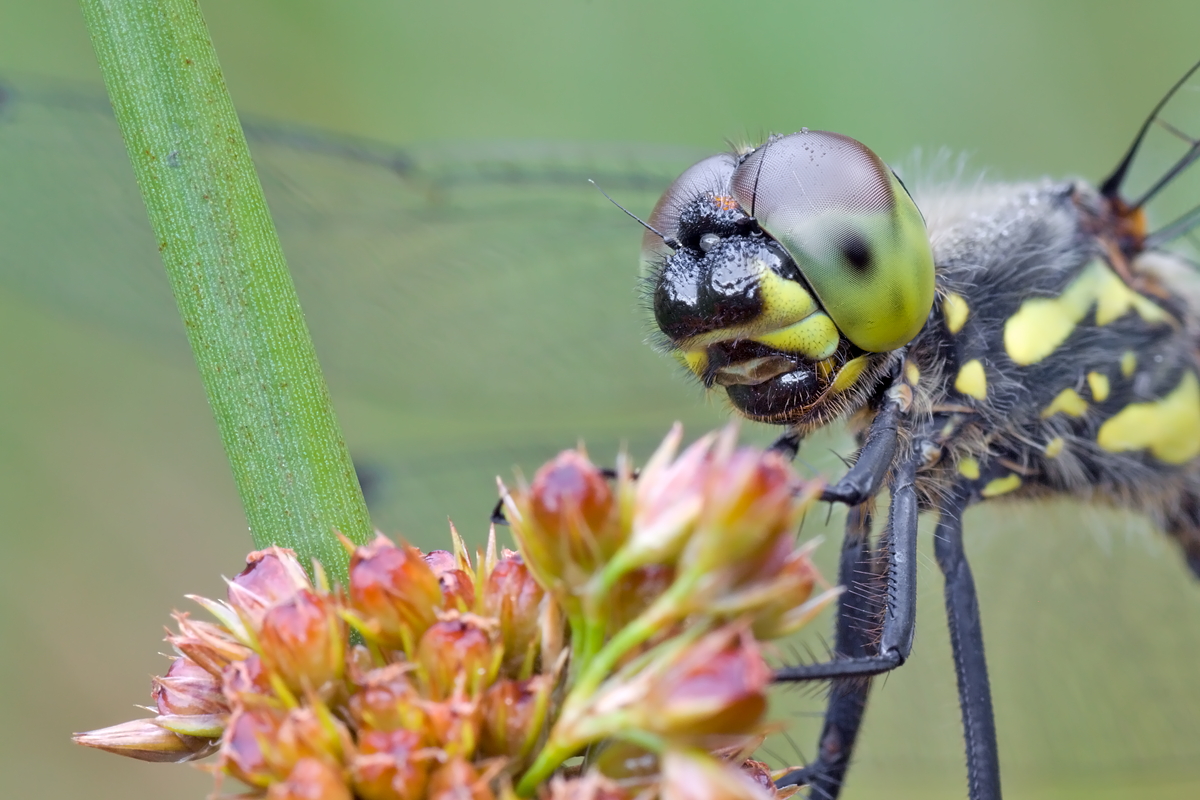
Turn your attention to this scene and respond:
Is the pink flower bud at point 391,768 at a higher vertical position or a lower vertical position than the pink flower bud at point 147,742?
lower

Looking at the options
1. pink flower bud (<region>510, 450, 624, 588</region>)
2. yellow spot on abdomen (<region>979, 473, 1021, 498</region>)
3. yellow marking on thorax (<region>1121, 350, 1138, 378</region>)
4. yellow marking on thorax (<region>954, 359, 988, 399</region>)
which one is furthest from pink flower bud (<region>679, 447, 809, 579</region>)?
yellow marking on thorax (<region>1121, 350, 1138, 378</region>)

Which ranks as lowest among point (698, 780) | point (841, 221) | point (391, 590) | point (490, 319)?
point (698, 780)

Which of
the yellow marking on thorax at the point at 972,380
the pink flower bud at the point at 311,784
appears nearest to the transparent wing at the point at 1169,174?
the yellow marking on thorax at the point at 972,380

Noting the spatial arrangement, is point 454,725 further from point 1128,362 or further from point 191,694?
point 1128,362

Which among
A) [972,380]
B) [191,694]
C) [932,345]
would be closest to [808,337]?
[932,345]

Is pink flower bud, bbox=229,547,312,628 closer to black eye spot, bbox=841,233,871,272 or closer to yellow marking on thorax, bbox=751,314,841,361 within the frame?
yellow marking on thorax, bbox=751,314,841,361

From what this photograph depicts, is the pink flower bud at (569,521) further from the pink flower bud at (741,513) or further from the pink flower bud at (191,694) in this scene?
the pink flower bud at (191,694)
